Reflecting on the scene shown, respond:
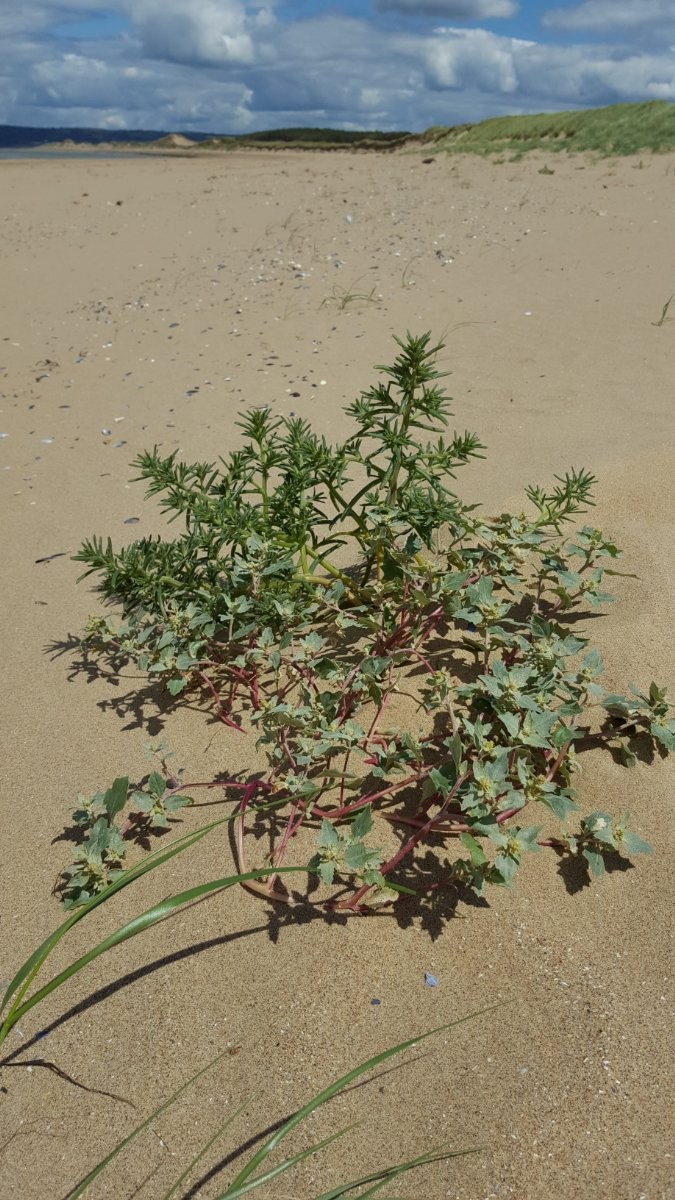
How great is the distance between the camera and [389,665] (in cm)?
226

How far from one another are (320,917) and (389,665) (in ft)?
2.32

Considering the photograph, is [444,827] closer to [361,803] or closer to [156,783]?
[361,803]

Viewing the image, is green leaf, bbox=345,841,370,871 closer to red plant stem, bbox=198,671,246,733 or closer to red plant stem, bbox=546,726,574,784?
red plant stem, bbox=546,726,574,784

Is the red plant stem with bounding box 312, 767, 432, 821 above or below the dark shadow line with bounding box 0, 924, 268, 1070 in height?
above

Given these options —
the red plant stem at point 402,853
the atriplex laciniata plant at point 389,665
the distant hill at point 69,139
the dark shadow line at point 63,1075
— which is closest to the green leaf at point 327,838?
the atriplex laciniata plant at point 389,665

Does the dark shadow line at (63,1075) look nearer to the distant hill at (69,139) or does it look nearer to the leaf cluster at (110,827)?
the leaf cluster at (110,827)

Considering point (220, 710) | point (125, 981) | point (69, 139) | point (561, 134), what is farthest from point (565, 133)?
point (69, 139)

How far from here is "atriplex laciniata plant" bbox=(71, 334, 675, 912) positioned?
1.80 metres

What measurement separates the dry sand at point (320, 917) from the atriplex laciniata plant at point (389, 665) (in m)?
0.13

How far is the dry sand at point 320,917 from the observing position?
144 cm

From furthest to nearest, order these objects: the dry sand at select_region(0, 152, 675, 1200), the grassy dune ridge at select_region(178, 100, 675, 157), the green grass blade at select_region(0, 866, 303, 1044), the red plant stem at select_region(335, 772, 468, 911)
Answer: the grassy dune ridge at select_region(178, 100, 675, 157) → the red plant stem at select_region(335, 772, 468, 911) → the dry sand at select_region(0, 152, 675, 1200) → the green grass blade at select_region(0, 866, 303, 1044)

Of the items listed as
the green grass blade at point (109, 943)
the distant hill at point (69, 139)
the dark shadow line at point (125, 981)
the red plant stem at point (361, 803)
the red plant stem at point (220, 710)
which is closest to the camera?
the green grass blade at point (109, 943)

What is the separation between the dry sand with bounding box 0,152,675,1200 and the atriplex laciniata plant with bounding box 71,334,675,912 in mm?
127

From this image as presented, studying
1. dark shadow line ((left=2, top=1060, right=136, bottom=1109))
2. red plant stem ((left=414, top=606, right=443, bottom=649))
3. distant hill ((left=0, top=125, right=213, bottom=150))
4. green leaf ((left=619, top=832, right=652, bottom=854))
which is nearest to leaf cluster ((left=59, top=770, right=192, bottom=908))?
dark shadow line ((left=2, top=1060, right=136, bottom=1109))
